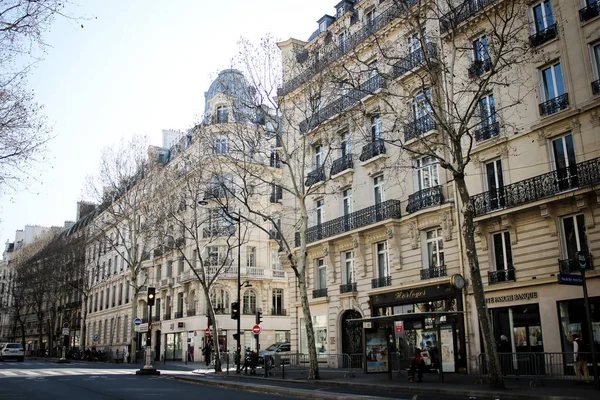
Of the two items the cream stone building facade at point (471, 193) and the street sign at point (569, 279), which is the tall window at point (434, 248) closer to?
the cream stone building facade at point (471, 193)

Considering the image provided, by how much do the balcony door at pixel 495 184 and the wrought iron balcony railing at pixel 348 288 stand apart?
9.20 meters

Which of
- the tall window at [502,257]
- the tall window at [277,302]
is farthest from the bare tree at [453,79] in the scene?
the tall window at [277,302]

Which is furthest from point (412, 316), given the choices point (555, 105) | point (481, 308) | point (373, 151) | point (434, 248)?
point (373, 151)

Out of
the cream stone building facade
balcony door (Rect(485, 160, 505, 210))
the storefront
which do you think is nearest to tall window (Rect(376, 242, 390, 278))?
the cream stone building facade

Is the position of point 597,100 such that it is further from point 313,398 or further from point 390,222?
point 313,398

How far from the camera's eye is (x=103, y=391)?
16.4 m

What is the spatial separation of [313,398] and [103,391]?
6489mm

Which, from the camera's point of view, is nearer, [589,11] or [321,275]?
[589,11]

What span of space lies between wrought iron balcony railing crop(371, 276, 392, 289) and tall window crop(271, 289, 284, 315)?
22223mm

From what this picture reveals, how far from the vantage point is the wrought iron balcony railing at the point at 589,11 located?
754 inches

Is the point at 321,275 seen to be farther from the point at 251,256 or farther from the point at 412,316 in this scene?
the point at 251,256

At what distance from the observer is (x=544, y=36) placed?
2077 centimetres

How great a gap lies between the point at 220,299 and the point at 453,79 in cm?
2965

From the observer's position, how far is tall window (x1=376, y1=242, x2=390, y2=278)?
88.9ft
